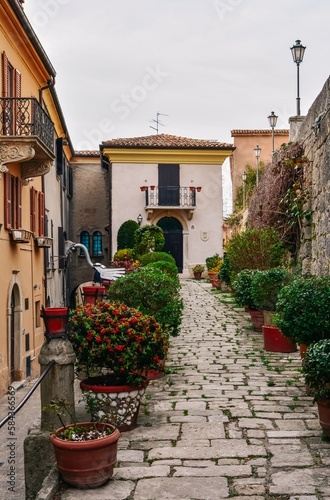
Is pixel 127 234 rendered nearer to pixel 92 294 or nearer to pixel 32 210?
pixel 32 210

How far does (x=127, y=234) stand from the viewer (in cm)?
2950

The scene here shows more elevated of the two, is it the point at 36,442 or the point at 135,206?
the point at 135,206

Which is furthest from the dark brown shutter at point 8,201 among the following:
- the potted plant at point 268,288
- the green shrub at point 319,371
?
the green shrub at point 319,371

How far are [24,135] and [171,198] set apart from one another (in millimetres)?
18513

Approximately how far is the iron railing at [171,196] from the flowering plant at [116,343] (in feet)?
80.2

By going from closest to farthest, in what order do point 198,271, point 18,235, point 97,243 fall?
point 18,235 → point 198,271 → point 97,243

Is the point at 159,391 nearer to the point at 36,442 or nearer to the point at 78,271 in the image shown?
the point at 36,442

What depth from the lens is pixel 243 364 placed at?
9.08 metres

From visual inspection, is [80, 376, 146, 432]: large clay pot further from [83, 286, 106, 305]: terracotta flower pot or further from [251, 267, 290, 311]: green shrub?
[251, 267, 290, 311]: green shrub

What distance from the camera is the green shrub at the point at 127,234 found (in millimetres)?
29391

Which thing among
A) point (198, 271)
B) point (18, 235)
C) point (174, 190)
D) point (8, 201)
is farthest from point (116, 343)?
point (174, 190)

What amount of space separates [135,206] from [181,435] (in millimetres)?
25480

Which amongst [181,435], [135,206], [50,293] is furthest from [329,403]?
[135,206]

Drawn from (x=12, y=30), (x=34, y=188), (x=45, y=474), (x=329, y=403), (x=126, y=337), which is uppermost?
(x=12, y=30)
